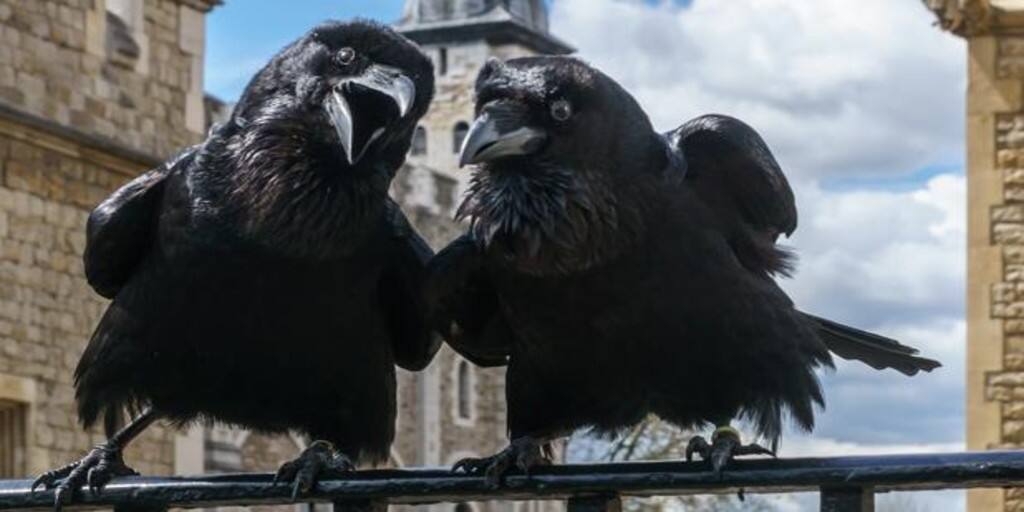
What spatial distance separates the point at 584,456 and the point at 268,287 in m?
24.8

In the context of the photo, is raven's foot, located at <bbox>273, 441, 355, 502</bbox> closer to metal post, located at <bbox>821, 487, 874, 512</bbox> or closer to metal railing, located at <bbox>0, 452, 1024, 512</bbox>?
metal railing, located at <bbox>0, 452, 1024, 512</bbox>

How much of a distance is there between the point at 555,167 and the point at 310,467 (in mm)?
712

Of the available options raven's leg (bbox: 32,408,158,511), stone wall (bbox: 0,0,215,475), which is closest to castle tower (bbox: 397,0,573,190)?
stone wall (bbox: 0,0,215,475)

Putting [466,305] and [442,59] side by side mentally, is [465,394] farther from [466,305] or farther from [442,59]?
[466,305]

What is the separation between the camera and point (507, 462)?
3518mm

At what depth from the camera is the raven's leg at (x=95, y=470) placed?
12.1ft

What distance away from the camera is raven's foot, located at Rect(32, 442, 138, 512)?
144 inches

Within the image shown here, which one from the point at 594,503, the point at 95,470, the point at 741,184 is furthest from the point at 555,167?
the point at 594,503

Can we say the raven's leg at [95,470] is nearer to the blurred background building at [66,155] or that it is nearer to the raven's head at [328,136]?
the raven's head at [328,136]

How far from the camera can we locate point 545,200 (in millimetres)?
4008

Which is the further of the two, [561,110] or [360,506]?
[561,110]

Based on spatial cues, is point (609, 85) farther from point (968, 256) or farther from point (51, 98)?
point (51, 98)

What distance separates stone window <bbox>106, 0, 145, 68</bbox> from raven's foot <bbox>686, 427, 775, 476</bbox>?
1363cm

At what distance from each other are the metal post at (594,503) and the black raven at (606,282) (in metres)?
0.75
